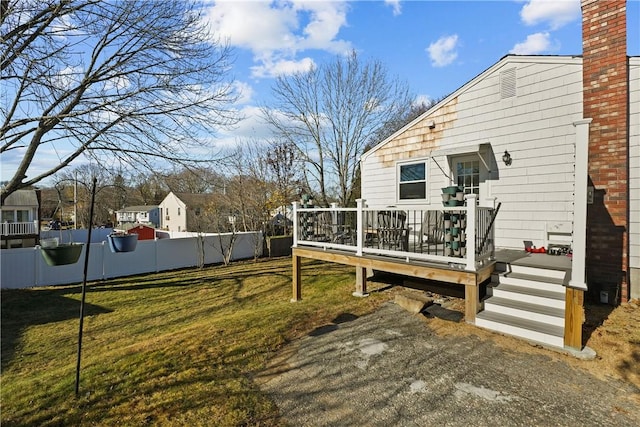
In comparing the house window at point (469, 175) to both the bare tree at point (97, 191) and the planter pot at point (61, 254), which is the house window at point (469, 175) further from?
the planter pot at point (61, 254)

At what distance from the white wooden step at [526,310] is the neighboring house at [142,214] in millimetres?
43074

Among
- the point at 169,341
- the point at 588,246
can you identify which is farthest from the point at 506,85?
the point at 169,341

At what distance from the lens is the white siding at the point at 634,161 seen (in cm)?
545

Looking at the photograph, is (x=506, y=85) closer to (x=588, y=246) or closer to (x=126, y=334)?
(x=588, y=246)

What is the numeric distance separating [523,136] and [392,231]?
11.3 ft

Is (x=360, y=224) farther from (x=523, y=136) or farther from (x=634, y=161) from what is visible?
(x=634, y=161)

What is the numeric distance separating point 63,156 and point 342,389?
6558 mm

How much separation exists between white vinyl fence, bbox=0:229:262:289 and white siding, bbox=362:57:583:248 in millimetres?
10993

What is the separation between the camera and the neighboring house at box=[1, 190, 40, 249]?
20312 mm

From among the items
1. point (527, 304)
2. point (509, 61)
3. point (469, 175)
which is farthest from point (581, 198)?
point (509, 61)

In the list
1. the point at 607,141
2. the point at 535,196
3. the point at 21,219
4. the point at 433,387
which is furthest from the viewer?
the point at 21,219

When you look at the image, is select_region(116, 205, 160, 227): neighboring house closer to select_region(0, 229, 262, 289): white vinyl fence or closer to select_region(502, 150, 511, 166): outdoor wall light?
select_region(0, 229, 262, 289): white vinyl fence

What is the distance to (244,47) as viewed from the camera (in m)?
7.22

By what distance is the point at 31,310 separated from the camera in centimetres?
833
